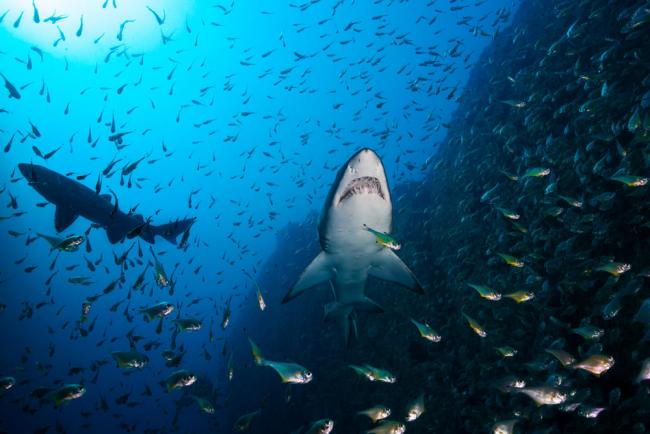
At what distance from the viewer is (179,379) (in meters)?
6.16

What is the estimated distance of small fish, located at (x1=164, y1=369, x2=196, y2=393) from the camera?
6062 millimetres

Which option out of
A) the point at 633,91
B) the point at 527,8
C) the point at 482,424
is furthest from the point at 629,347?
the point at 527,8

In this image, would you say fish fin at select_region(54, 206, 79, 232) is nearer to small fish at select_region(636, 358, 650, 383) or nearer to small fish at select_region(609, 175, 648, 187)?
small fish at select_region(636, 358, 650, 383)

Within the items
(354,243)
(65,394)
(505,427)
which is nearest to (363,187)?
(354,243)

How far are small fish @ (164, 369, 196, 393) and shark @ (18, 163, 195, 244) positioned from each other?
2.70 metres

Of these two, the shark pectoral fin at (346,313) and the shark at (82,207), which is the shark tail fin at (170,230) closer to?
the shark at (82,207)

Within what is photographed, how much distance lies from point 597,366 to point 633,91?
5238 mm

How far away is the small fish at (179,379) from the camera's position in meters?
6.06

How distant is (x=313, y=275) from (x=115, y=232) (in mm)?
4533

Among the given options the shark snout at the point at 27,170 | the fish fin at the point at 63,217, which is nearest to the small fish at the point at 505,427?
the shark snout at the point at 27,170

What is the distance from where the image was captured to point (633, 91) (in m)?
5.99

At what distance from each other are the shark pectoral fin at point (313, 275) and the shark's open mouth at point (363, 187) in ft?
5.72

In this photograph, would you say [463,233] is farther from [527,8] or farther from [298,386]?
[527,8]

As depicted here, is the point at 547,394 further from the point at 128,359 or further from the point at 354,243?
the point at 128,359
